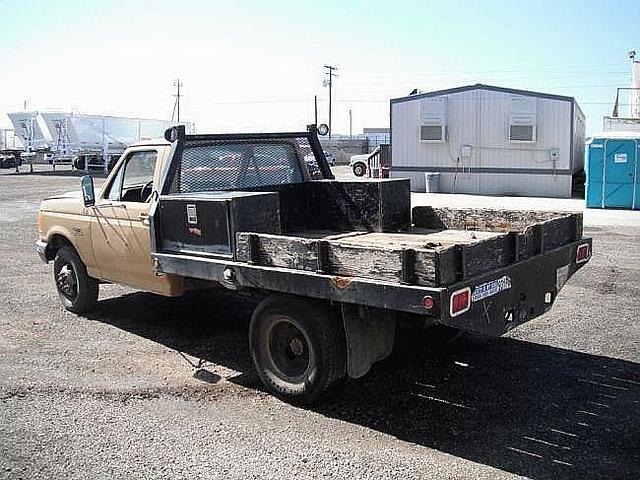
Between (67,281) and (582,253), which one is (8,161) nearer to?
(67,281)

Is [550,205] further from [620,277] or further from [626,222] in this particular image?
[620,277]

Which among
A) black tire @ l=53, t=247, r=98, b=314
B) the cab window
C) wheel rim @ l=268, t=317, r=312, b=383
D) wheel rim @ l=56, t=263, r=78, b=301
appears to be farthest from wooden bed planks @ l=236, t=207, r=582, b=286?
wheel rim @ l=56, t=263, r=78, b=301

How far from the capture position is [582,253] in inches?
232

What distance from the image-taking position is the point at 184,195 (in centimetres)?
593

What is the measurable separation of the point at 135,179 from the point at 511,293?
166 inches

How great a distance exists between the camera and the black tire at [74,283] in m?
7.88

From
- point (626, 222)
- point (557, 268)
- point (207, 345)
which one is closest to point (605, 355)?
point (557, 268)

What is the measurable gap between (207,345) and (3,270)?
5.78 metres

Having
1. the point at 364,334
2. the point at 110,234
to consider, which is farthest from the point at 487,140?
the point at 364,334

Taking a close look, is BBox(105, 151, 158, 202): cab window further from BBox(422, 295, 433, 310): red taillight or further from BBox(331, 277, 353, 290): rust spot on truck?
BBox(422, 295, 433, 310): red taillight

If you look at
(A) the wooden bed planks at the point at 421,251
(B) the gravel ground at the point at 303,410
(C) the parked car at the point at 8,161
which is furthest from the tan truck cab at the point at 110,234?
(C) the parked car at the point at 8,161

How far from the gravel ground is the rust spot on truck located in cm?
103

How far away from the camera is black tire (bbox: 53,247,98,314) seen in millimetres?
7879

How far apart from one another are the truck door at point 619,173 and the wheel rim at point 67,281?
57.7 ft
